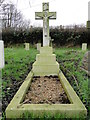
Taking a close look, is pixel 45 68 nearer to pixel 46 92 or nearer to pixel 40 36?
pixel 46 92

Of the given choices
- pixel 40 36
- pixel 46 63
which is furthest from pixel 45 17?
pixel 40 36

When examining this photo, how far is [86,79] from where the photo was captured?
331 cm

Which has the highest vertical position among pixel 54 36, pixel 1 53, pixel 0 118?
pixel 54 36

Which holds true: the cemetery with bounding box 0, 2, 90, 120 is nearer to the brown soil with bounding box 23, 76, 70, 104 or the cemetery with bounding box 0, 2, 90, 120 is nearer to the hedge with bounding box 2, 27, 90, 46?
the brown soil with bounding box 23, 76, 70, 104

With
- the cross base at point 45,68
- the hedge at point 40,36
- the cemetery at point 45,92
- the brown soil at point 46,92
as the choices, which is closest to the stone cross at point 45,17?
the cemetery at point 45,92

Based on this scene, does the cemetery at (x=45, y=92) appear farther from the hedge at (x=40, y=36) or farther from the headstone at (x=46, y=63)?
the hedge at (x=40, y=36)

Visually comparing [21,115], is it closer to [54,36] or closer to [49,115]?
[49,115]

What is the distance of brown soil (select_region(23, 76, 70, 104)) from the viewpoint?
227 cm

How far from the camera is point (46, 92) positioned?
2.64 metres

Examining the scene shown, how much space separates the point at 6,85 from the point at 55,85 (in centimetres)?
91

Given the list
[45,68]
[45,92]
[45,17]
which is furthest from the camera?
[45,17]

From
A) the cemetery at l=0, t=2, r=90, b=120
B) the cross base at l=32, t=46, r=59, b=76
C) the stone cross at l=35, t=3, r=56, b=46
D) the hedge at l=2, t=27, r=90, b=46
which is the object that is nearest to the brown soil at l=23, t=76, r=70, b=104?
the cemetery at l=0, t=2, r=90, b=120

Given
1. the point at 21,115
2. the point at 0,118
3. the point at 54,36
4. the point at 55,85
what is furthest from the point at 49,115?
the point at 54,36

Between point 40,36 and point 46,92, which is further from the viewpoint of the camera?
point 40,36
